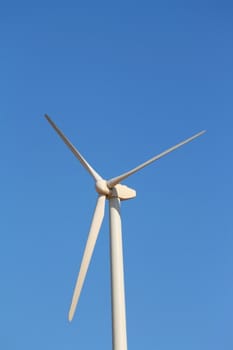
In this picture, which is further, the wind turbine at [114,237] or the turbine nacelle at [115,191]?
the turbine nacelle at [115,191]

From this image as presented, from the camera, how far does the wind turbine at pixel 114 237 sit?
20.0 m

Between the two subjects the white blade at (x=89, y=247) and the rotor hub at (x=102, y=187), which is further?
the rotor hub at (x=102, y=187)

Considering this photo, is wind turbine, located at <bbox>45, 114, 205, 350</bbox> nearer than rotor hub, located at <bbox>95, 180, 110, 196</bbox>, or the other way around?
wind turbine, located at <bbox>45, 114, 205, 350</bbox>

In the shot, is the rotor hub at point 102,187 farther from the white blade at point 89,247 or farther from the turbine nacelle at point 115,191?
the white blade at point 89,247

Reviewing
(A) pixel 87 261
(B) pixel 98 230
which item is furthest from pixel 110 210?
(A) pixel 87 261

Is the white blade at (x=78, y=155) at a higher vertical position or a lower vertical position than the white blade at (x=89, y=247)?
higher

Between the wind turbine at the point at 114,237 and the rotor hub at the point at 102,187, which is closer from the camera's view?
the wind turbine at the point at 114,237

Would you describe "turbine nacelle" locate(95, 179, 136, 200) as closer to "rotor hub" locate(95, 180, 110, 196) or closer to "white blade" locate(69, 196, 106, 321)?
"rotor hub" locate(95, 180, 110, 196)

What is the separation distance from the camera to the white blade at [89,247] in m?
20.5

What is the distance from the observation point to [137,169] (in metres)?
23.0

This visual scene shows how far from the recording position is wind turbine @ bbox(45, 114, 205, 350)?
65.6 ft

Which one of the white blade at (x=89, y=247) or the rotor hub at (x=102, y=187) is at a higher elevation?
the rotor hub at (x=102, y=187)

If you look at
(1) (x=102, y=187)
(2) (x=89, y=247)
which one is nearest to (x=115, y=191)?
(1) (x=102, y=187)

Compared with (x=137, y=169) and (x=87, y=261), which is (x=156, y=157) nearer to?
(x=137, y=169)
